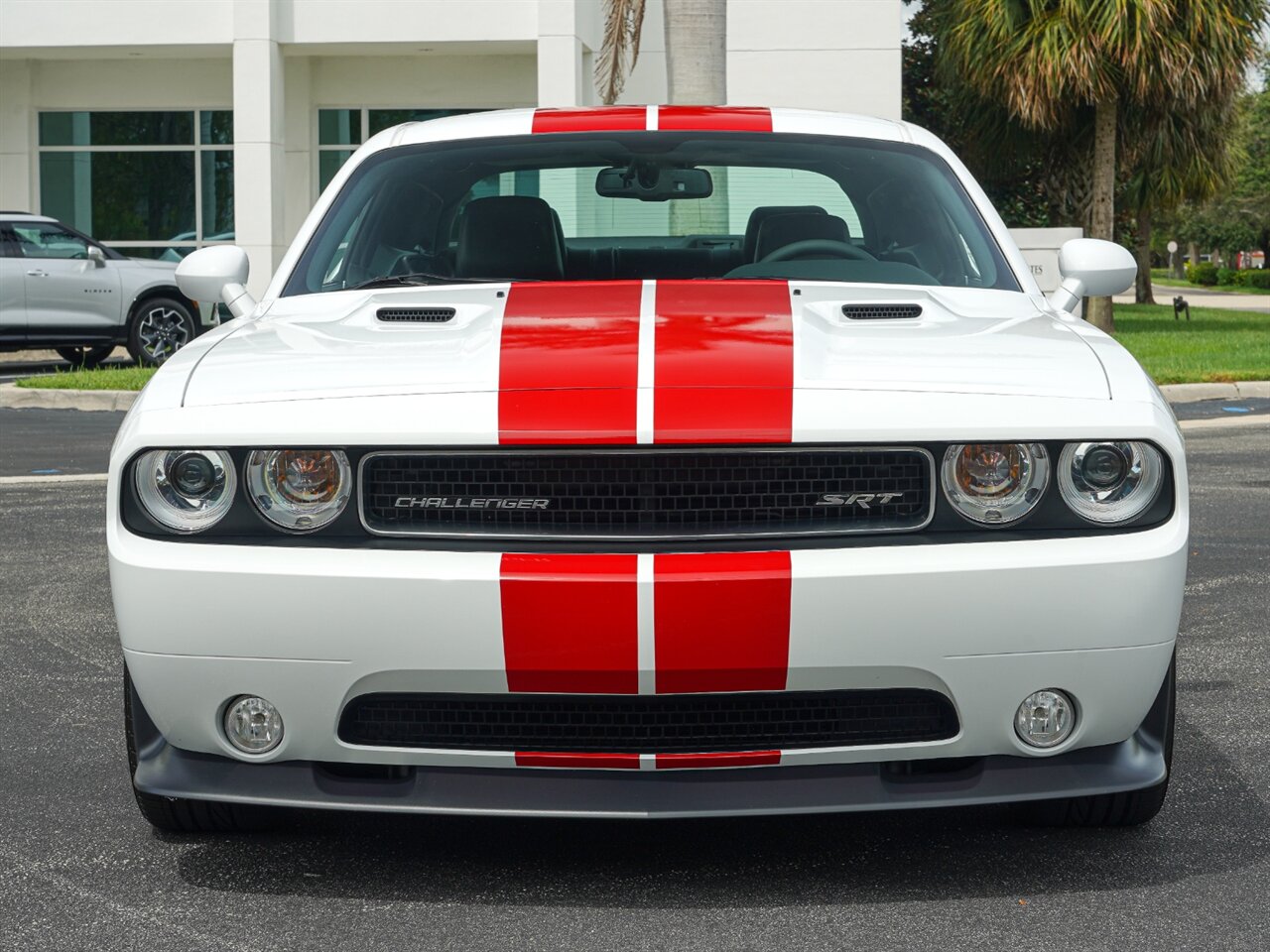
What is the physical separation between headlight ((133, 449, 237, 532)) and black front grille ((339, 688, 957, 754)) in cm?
41

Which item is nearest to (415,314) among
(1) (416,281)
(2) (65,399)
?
(1) (416,281)

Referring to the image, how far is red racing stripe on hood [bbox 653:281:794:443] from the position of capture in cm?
290

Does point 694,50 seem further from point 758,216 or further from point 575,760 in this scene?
point 575,760

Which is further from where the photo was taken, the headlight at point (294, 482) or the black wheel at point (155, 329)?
the black wheel at point (155, 329)

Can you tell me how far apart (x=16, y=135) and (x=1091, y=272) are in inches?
829

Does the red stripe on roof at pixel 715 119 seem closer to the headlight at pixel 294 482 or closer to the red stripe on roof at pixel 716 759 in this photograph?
the headlight at pixel 294 482

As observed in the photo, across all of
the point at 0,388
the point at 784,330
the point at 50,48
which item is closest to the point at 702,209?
the point at 784,330

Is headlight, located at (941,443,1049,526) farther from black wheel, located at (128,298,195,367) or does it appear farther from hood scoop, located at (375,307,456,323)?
black wheel, located at (128,298,195,367)

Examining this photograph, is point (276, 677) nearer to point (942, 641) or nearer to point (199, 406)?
point (199, 406)

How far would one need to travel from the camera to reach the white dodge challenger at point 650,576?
2863 mm

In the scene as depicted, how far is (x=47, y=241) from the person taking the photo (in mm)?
17047

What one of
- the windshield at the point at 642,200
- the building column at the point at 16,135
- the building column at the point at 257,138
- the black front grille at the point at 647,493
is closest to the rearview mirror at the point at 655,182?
the windshield at the point at 642,200

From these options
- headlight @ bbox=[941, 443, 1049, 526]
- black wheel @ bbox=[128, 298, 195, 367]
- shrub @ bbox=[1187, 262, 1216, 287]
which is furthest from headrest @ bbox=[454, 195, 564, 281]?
shrub @ bbox=[1187, 262, 1216, 287]

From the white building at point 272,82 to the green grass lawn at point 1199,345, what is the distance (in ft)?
14.5
